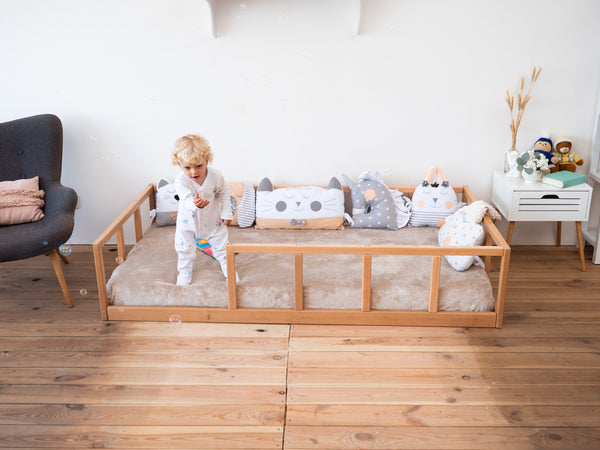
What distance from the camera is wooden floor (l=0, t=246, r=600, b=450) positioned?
2170 millimetres

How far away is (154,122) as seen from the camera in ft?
11.9

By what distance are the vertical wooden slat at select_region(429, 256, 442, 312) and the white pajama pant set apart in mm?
1085

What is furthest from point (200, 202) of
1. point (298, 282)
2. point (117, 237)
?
point (117, 237)

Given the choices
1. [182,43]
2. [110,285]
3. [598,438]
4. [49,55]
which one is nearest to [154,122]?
[182,43]

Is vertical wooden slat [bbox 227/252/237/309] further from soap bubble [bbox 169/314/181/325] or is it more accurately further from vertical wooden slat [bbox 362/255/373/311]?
vertical wooden slat [bbox 362/255/373/311]

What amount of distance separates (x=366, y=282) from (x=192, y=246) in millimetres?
Result: 936

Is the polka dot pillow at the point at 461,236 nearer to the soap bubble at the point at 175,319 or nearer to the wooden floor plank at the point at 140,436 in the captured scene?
the wooden floor plank at the point at 140,436

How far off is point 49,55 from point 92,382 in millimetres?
2161

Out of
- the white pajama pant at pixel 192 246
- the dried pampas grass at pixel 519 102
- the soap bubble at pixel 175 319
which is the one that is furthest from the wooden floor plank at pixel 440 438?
the dried pampas grass at pixel 519 102

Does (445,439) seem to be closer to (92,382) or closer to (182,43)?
(92,382)

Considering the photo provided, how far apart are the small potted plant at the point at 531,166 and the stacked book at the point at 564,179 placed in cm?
5

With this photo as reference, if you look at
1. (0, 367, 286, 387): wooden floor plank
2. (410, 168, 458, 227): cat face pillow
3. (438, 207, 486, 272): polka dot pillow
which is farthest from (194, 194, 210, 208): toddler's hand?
(410, 168, 458, 227): cat face pillow

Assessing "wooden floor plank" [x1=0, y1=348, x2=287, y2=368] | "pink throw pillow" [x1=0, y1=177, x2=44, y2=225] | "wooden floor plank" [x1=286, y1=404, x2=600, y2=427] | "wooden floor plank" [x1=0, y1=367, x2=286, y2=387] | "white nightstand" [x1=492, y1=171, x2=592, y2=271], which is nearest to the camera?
"wooden floor plank" [x1=286, y1=404, x2=600, y2=427]

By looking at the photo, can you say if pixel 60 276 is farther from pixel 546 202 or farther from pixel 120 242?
pixel 546 202
